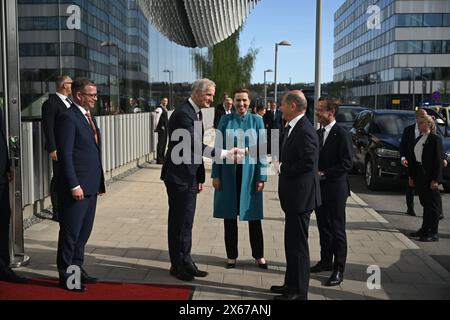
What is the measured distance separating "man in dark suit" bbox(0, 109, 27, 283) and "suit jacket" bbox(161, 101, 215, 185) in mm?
1385

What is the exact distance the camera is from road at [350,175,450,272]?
6227 mm

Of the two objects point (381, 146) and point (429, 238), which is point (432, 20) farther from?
point (429, 238)

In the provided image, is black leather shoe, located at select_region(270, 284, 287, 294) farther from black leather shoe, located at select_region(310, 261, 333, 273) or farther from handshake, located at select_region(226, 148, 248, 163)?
handshake, located at select_region(226, 148, 248, 163)

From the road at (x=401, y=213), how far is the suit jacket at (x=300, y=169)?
2.29 meters

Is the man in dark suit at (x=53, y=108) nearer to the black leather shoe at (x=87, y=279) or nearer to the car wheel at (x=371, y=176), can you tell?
the black leather shoe at (x=87, y=279)

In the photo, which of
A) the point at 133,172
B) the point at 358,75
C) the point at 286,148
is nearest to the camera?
the point at 286,148

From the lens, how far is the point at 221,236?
251 inches

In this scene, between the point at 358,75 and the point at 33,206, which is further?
the point at 358,75

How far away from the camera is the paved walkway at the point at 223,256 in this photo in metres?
4.52

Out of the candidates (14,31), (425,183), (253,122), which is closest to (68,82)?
(14,31)

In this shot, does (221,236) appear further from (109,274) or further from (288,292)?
(288,292)

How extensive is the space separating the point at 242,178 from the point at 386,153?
616 centimetres
